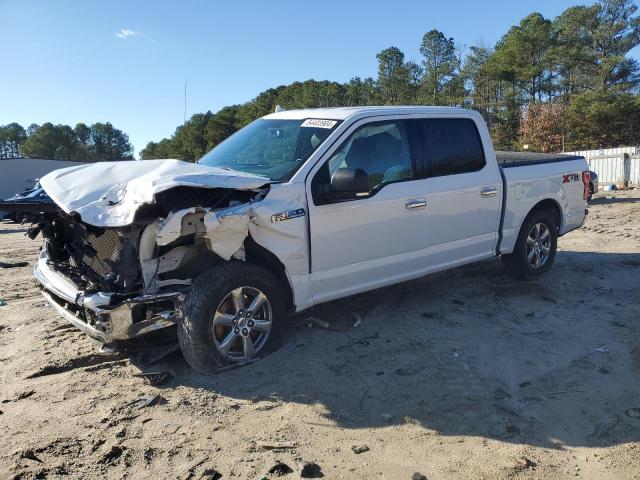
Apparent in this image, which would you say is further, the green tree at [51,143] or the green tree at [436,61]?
the green tree at [51,143]

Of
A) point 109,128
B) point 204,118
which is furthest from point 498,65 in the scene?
point 109,128

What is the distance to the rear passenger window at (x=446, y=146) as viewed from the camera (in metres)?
5.45

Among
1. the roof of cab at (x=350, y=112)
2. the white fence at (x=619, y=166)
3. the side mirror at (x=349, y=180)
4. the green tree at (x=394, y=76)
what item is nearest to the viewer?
the side mirror at (x=349, y=180)

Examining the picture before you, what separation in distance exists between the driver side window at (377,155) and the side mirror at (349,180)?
17 centimetres

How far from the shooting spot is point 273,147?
16.8 feet

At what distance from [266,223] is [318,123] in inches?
50.8

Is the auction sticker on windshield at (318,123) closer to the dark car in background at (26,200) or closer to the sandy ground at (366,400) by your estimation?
the sandy ground at (366,400)

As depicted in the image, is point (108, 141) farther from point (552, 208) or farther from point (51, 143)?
point (552, 208)

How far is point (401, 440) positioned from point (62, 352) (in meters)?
3.06

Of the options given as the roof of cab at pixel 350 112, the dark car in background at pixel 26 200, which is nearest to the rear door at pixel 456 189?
the roof of cab at pixel 350 112

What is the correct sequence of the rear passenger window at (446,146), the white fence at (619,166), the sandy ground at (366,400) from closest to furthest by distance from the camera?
the sandy ground at (366,400) → the rear passenger window at (446,146) → the white fence at (619,166)

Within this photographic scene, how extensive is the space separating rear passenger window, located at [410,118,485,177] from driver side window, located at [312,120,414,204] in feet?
0.54

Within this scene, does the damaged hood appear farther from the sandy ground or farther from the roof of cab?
the sandy ground

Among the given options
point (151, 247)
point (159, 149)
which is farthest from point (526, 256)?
point (159, 149)
